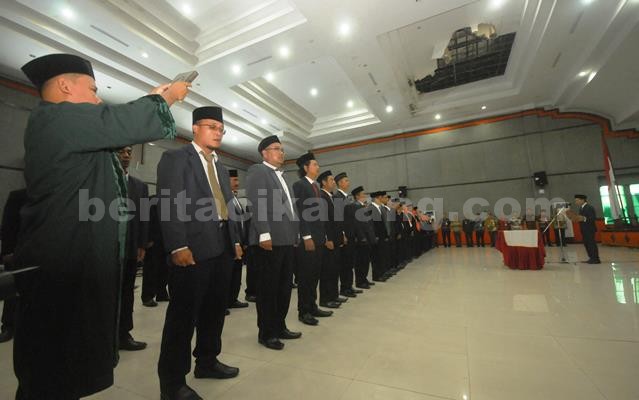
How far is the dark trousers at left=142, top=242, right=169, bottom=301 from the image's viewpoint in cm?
360

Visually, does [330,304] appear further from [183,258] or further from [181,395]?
[183,258]

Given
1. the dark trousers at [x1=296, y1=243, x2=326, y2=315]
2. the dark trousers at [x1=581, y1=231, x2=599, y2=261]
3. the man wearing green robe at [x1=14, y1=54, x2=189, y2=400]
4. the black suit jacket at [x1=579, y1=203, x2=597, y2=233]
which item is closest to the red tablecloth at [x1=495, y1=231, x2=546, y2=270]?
the dark trousers at [x1=581, y1=231, x2=599, y2=261]

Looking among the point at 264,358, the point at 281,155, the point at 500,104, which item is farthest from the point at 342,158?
the point at 264,358

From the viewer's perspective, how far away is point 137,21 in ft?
17.3

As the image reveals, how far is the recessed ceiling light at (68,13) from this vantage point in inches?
186

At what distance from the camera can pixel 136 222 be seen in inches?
100

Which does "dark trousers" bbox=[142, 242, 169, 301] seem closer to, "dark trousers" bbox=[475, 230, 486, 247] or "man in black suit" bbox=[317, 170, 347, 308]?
"man in black suit" bbox=[317, 170, 347, 308]

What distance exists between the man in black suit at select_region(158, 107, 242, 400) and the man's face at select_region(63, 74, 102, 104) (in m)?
0.61

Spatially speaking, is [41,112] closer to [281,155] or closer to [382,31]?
[281,155]

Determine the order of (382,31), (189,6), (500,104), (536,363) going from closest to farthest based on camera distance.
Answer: (536,363)
(189,6)
(382,31)
(500,104)

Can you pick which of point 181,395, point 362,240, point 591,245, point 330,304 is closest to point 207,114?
point 181,395

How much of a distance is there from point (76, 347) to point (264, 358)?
133 centimetres

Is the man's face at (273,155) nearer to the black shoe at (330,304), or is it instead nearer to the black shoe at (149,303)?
the black shoe at (330,304)

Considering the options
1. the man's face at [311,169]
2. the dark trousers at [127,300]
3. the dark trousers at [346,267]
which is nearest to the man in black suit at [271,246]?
the man's face at [311,169]
